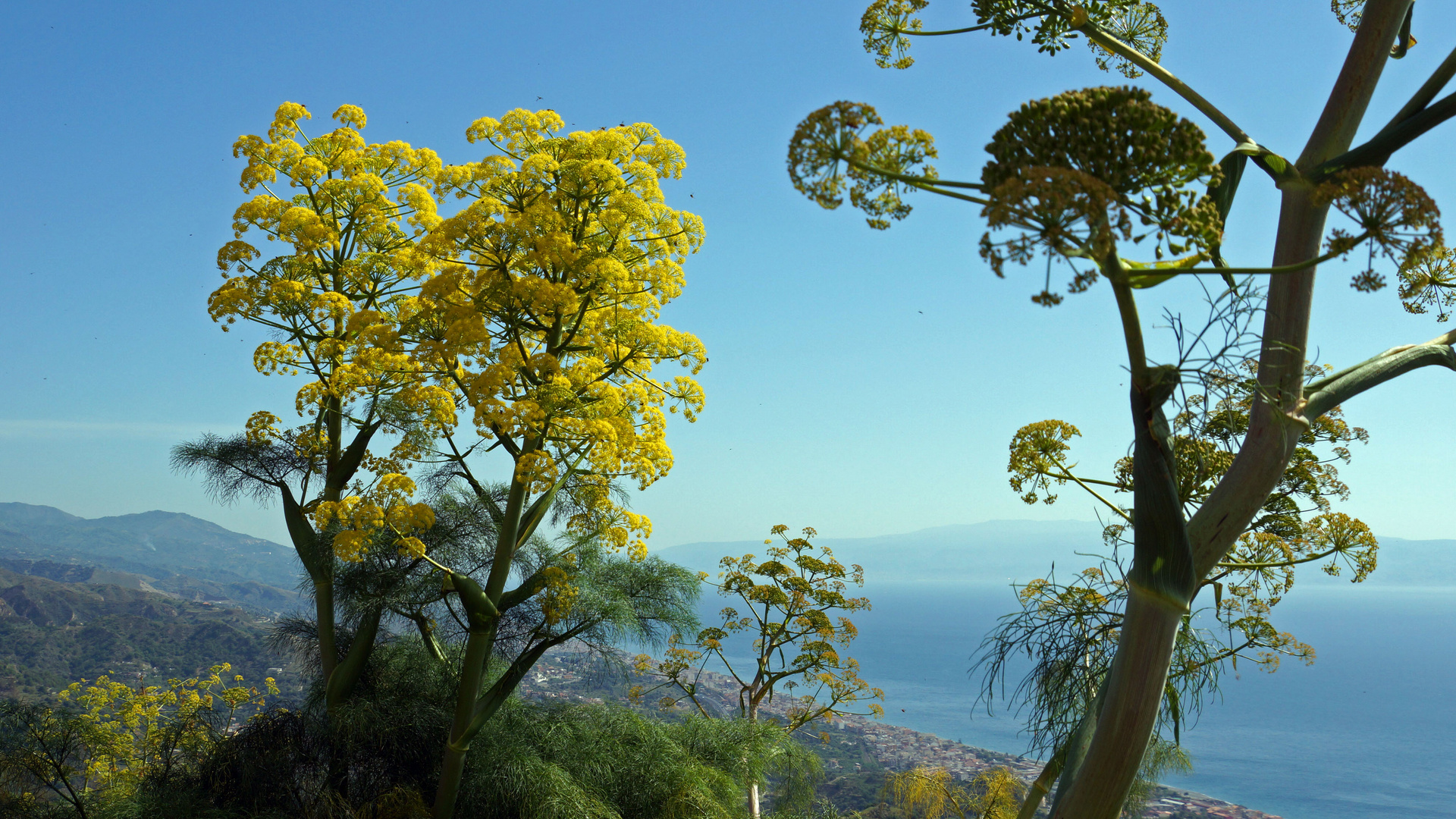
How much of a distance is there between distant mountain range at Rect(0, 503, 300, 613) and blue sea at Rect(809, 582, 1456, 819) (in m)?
46.9

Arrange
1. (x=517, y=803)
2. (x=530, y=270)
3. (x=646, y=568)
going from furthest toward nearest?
(x=646, y=568), (x=517, y=803), (x=530, y=270)

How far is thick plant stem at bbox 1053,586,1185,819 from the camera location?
1972 millimetres

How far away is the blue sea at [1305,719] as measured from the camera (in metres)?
43.5

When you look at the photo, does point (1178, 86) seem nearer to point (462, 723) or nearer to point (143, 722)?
point (462, 723)

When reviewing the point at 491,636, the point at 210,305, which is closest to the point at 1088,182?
the point at 491,636

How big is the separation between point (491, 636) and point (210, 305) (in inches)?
155

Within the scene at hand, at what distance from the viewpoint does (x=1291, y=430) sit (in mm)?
2086

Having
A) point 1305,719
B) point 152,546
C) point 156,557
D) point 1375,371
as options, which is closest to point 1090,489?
point 1375,371

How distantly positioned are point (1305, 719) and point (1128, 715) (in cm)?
7706

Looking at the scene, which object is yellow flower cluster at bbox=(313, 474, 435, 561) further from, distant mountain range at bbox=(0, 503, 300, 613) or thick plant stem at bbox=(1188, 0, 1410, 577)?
distant mountain range at bbox=(0, 503, 300, 613)

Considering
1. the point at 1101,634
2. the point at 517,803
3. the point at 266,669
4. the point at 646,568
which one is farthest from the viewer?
the point at 266,669

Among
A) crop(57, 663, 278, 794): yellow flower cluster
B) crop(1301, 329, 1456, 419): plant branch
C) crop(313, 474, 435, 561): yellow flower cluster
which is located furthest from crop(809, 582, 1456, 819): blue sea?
crop(1301, 329, 1456, 419): plant branch

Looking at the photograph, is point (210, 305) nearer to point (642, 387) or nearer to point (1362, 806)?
point (642, 387)

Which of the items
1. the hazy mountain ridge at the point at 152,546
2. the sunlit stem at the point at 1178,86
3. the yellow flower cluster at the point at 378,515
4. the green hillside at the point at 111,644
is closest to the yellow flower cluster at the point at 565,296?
the yellow flower cluster at the point at 378,515
